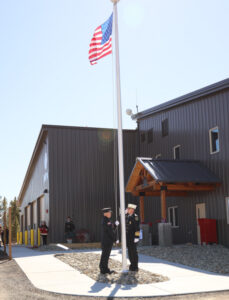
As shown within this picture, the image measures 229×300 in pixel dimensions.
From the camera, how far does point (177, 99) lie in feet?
76.2

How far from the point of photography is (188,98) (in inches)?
879

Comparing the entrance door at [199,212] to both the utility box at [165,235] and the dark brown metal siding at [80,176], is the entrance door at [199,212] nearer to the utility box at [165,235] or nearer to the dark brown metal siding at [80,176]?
the utility box at [165,235]

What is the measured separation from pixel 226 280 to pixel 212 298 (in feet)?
7.19

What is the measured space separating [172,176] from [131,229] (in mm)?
8165

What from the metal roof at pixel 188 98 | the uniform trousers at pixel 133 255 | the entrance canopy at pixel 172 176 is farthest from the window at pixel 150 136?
the uniform trousers at pixel 133 255

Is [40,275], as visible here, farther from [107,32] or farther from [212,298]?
[107,32]

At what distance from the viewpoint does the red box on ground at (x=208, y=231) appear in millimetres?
19672

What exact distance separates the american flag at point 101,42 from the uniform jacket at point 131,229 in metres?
4.87

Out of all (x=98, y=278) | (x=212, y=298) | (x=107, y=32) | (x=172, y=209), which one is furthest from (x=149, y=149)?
(x=212, y=298)

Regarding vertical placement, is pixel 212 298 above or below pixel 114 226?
below

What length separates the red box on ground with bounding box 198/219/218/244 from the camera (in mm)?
19672

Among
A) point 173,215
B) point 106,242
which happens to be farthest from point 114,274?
point 173,215

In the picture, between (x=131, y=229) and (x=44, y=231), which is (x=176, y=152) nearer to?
(x=44, y=231)

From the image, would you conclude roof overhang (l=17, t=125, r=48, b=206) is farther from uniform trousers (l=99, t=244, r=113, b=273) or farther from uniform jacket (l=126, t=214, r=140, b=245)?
uniform trousers (l=99, t=244, r=113, b=273)
